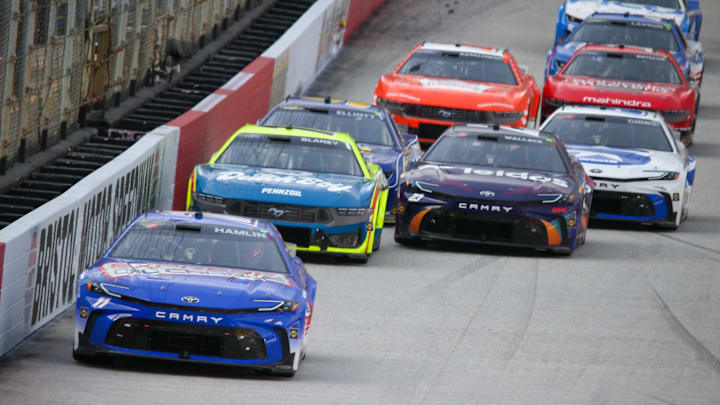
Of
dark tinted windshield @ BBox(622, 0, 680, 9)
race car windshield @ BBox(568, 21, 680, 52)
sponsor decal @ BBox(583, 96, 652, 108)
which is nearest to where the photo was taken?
sponsor decal @ BBox(583, 96, 652, 108)

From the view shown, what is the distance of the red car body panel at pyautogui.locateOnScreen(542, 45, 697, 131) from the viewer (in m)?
23.2

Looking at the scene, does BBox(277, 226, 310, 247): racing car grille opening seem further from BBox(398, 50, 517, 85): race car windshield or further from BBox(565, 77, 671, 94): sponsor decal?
Result: BBox(565, 77, 671, 94): sponsor decal

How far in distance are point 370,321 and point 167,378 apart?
2.93 meters

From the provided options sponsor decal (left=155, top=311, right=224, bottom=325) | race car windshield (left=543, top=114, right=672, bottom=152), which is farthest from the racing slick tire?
sponsor decal (left=155, top=311, right=224, bottom=325)

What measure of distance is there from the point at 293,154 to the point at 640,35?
43.3 ft

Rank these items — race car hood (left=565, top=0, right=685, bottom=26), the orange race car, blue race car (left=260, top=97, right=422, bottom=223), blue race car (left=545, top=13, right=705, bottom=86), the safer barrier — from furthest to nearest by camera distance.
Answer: race car hood (left=565, top=0, right=685, bottom=26), blue race car (left=545, top=13, right=705, bottom=86), the orange race car, blue race car (left=260, top=97, right=422, bottom=223), the safer barrier

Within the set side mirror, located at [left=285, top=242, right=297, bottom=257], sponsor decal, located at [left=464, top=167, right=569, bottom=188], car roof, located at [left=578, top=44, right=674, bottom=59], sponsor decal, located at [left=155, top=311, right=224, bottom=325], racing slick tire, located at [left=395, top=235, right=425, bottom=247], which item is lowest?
racing slick tire, located at [left=395, top=235, right=425, bottom=247]

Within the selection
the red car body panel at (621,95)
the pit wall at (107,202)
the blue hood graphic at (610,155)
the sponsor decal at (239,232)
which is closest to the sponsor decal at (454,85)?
the red car body panel at (621,95)

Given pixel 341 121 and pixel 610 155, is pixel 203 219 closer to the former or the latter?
pixel 341 121

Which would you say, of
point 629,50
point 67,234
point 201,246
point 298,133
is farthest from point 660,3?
point 201,246

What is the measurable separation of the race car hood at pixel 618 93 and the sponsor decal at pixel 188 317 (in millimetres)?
14083

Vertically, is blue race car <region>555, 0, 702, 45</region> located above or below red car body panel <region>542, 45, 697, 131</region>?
above

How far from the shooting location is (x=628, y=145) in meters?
19.5

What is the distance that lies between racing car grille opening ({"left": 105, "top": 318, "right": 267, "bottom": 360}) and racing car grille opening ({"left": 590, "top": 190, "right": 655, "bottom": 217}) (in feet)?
30.3
